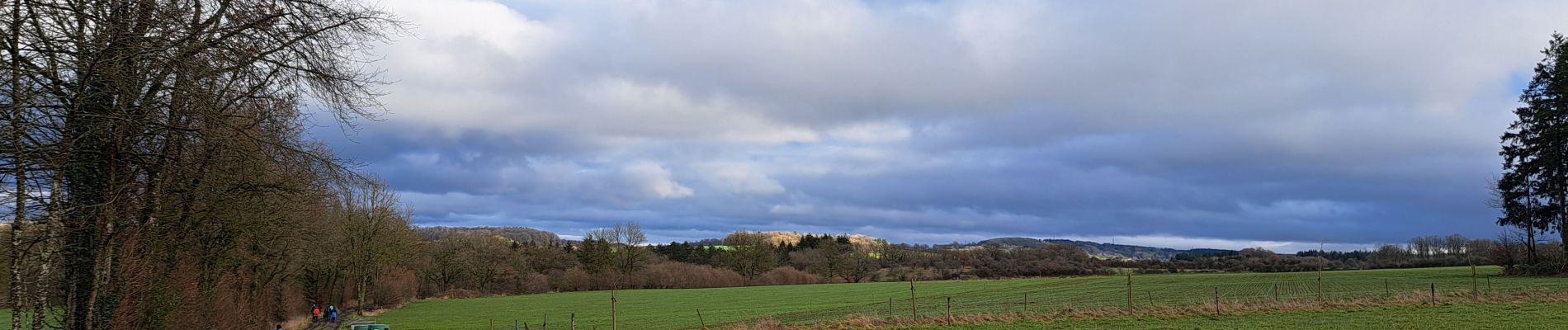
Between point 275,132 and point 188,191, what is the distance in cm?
196

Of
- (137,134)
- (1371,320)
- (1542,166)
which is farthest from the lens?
(1542,166)

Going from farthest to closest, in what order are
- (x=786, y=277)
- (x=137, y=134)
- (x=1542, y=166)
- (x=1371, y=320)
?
(x=786, y=277) → (x=1542, y=166) → (x=1371, y=320) → (x=137, y=134)

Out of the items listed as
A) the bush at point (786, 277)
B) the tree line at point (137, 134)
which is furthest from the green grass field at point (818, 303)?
the bush at point (786, 277)

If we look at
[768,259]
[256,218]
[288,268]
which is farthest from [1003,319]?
[768,259]

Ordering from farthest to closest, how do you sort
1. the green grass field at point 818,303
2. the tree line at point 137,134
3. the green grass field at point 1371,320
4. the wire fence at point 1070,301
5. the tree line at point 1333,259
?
the tree line at point 1333,259, the green grass field at point 818,303, the wire fence at point 1070,301, the green grass field at point 1371,320, the tree line at point 137,134

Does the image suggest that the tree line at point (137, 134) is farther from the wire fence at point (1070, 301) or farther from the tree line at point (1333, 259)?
the tree line at point (1333, 259)

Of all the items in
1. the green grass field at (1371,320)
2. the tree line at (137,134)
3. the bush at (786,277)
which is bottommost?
the bush at (786,277)

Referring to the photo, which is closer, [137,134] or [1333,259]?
[137,134]

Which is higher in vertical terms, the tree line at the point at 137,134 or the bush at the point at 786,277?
the tree line at the point at 137,134

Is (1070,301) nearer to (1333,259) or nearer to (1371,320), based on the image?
(1371,320)

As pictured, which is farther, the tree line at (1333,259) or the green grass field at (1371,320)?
the tree line at (1333,259)

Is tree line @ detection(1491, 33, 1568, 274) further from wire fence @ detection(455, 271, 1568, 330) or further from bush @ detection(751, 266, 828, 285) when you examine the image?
bush @ detection(751, 266, 828, 285)

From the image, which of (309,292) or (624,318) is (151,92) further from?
(309,292)

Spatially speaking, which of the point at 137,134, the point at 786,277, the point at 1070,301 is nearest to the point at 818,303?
the point at 1070,301
